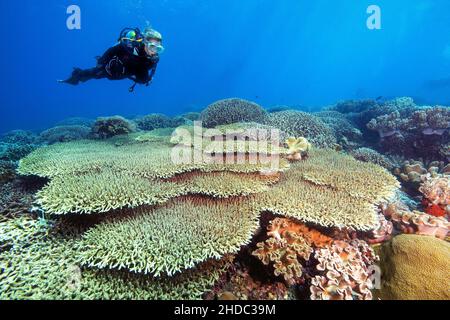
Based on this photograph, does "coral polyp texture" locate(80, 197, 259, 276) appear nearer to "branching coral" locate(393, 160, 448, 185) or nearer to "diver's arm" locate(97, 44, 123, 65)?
"branching coral" locate(393, 160, 448, 185)

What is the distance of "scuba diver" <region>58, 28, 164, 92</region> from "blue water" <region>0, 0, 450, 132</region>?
4433 cm

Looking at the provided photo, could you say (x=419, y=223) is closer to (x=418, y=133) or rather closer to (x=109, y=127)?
(x=418, y=133)

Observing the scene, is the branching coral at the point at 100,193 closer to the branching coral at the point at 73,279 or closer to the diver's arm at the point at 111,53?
the branching coral at the point at 73,279

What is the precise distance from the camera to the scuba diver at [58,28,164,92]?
6023 millimetres

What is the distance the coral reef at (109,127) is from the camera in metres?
8.35

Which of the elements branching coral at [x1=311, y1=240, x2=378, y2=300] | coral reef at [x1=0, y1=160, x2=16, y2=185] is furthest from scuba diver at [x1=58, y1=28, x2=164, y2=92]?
branching coral at [x1=311, y1=240, x2=378, y2=300]

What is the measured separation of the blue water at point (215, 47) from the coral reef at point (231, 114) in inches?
1665

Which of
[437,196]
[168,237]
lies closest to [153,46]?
[168,237]

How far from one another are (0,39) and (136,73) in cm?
13953

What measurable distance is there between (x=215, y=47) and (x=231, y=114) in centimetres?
12976
